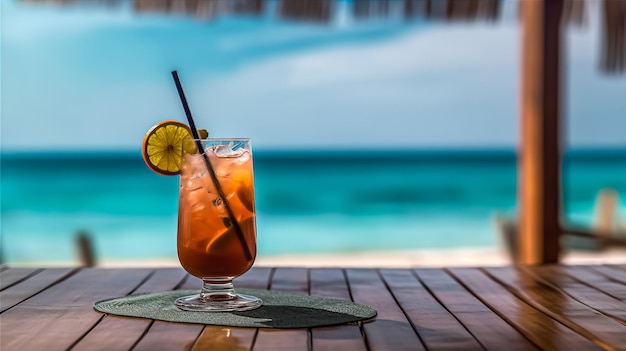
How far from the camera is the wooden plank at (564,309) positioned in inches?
38.3


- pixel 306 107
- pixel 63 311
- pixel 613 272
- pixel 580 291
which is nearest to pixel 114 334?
pixel 63 311

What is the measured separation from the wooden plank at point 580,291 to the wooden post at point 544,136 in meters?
1.14

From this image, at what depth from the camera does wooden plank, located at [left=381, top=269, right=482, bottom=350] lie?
3.05ft

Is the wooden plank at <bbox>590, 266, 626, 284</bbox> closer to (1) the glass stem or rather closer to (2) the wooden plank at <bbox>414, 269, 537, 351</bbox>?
(2) the wooden plank at <bbox>414, 269, 537, 351</bbox>

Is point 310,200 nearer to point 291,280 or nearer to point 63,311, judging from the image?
point 291,280

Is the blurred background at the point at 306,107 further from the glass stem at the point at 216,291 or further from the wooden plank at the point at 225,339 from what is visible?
the wooden plank at the point at 225,339

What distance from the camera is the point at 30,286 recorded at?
1.36 m

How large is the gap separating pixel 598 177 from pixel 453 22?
1821 centimetres

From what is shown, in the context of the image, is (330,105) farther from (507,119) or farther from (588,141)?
(588,141)

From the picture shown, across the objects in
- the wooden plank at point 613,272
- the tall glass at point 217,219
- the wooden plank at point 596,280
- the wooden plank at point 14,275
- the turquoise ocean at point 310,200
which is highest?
the tall glass at point 217,219

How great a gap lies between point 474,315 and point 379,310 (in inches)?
5.1

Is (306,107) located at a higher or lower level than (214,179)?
higher

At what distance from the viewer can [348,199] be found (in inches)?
663

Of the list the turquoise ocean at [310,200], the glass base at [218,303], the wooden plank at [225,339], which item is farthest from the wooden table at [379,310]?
the turquoise ocean at [310,200]
